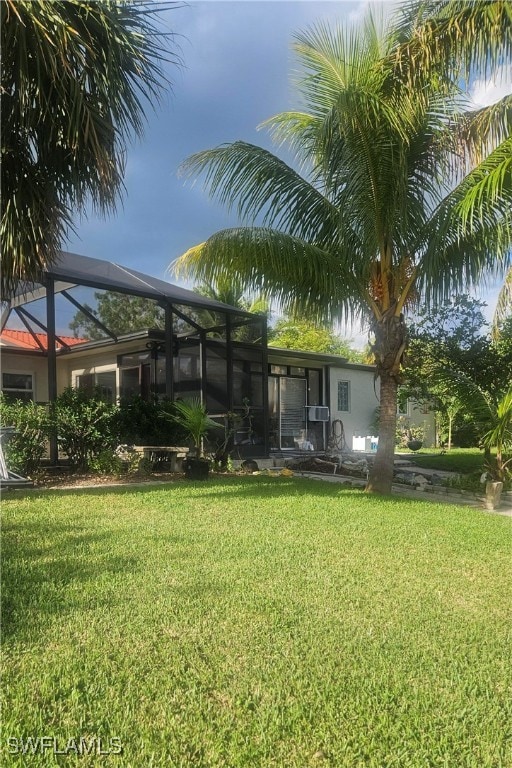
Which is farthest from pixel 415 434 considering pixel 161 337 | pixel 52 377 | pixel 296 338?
pixel 52 377

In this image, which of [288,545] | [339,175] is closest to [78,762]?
[288,545]

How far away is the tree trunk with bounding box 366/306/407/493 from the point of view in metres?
8.05

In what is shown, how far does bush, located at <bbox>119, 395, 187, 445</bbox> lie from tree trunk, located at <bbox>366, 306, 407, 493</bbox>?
3796 millimetres

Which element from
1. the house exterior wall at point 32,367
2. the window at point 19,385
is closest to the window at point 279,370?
the house exterior wall at point 32,367

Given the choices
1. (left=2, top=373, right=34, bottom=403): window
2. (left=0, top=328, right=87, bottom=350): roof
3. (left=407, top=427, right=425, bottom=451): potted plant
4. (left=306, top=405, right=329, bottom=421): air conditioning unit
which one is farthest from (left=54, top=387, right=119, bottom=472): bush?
(left=407, top=427, right=425, bottom=451): potted plant

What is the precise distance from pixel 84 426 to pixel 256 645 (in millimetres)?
6750

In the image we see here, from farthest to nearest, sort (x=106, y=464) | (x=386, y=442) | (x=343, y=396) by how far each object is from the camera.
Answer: (x=343, y=396) → (x=106, y=464) → (x=386, y=442)

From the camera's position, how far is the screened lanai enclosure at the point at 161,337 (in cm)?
1092

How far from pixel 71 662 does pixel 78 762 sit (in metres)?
0.63

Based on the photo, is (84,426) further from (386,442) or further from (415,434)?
(415,434)

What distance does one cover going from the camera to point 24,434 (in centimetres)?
803

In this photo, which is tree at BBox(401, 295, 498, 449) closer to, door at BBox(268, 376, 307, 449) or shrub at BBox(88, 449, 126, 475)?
door at BBox(268, 376, 307, 449)

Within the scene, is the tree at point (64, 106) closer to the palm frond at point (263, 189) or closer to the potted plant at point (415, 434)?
the palm frond at point (263, 189)

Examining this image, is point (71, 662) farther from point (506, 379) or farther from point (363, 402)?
point (363, 402)
